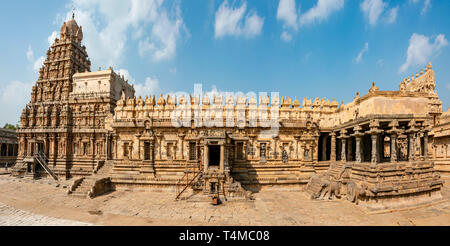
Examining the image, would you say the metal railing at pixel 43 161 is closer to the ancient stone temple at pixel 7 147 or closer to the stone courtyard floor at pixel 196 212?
the stone courtyard floor at pixel 196 212

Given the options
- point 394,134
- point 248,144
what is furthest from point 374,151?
point 248,144

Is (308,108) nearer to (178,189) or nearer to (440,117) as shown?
(178,189)

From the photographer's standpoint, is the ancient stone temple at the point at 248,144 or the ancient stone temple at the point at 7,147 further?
the ancient stone temple at the point at 7,147

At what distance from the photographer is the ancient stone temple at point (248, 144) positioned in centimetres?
1516

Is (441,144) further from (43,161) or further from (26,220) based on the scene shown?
(43,161)

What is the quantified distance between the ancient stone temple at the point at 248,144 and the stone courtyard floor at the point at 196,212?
1.10 metres

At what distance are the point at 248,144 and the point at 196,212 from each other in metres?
9.41

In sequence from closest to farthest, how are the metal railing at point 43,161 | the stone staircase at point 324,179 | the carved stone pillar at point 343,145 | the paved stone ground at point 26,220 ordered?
the paved stone ground at point 26,220, the stone staircase at point 324,179, the carved stone pillar at point 343,145, the metal railing at point 43,161

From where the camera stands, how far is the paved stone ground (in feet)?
38.0

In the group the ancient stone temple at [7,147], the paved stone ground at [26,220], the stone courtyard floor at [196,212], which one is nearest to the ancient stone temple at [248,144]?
the stone courtyard floor at [196,212]

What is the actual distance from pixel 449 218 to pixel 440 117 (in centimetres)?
2045

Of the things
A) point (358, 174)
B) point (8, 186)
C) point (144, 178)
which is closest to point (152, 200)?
point (144, 178)

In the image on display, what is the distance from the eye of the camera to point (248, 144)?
2070 centimetres

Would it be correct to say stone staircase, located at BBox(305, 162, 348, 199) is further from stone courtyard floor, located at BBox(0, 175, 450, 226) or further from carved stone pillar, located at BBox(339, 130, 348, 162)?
stone courtyard floor, located at BBox(0, 175, 450, 226)
